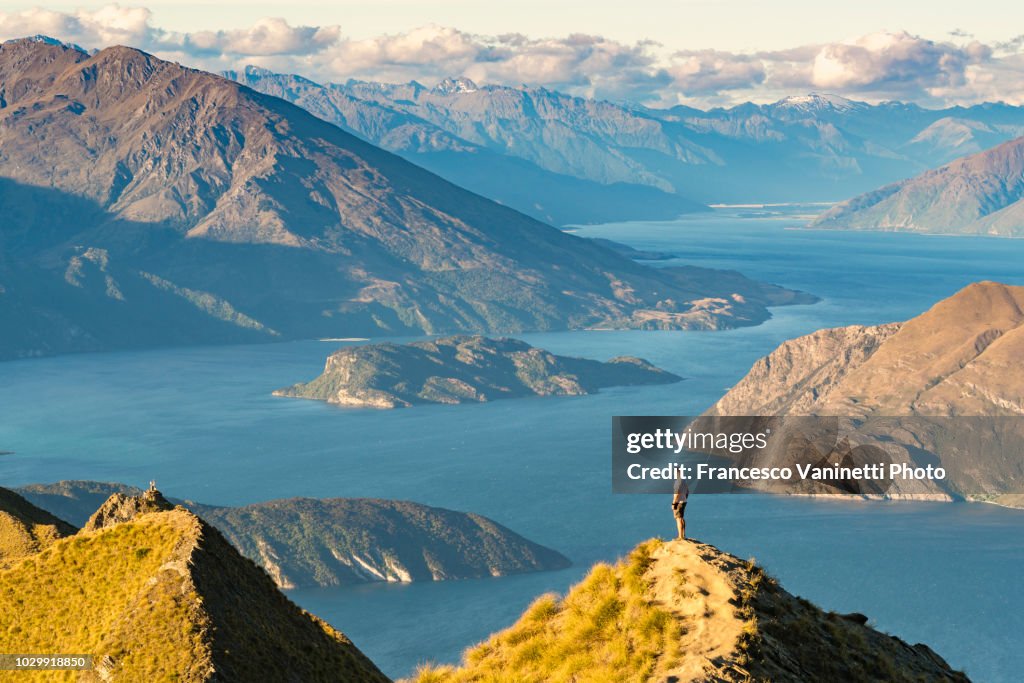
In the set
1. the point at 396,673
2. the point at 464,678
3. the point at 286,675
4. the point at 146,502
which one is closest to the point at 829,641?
the point at 464,678

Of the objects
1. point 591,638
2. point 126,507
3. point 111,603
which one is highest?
point 126,507

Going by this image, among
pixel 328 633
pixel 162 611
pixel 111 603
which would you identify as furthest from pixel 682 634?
pixel 111 603

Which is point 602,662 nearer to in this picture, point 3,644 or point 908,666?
point 908,666

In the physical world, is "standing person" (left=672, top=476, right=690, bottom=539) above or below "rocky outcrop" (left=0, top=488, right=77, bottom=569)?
above

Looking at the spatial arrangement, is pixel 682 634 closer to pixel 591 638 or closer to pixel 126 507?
pixel 591 638

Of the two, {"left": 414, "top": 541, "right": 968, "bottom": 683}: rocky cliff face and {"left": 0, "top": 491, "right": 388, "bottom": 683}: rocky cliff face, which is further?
{"left": 414, "top": 541, "right": 968, "bottom": 683}: rocky cliff face

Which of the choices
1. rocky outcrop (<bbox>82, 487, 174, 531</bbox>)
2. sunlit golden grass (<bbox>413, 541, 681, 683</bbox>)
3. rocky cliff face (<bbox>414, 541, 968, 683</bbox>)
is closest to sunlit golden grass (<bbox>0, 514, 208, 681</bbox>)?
sunlit golden grass (<bbox>413, 541, 681, 683</bbox>)

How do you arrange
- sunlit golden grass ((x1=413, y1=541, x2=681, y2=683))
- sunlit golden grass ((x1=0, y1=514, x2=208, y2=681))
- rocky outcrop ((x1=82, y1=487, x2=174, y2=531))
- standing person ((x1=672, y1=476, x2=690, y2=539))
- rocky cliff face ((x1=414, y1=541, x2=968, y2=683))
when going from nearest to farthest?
sunlit golden grass ((x1=0, y1=514, x2=208, y2=681)) → rocky cliff face ((x1=414, y1=541, x2=968, y2=683)) → sunlit golden grass ((x1=413, y1=541, x2=681, y2=683)) → standing person ((x1=672, y1=476, x2=690, y2=539)) → rocky outcrop ((x1=82, y1=487, x2=174, y2=531))

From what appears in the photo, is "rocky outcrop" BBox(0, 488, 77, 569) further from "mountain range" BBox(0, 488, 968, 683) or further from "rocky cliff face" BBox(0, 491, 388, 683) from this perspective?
"mountain range" BBox(0, 488, 968, 683)
